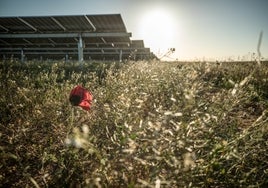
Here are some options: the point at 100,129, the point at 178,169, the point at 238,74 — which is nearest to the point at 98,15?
the point at 238,74

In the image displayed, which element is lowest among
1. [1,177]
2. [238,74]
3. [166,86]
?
[1,177]

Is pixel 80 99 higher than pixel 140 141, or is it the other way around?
pixel 80 99

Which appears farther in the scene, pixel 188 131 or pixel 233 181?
pixel 233 181

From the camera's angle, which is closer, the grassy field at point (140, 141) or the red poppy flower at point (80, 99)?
the grassy field at point (140, 141)

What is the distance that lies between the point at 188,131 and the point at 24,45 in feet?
54.6

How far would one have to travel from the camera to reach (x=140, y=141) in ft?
7.30

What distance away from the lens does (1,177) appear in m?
2.39

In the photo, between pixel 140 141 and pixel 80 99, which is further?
pixel 80 99

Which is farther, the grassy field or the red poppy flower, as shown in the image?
the red poppy flower

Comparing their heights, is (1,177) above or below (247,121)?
below

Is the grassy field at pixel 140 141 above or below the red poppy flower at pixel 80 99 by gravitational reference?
below

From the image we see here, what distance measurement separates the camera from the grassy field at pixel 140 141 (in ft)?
5.47

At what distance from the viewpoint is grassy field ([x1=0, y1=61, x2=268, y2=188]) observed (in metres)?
1.67

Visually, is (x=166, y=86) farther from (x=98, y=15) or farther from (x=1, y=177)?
(x=98, y=15)
